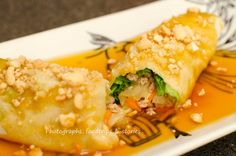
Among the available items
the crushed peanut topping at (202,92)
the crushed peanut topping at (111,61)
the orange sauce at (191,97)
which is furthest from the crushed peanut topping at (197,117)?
the crushed peanut topping at (111,61)

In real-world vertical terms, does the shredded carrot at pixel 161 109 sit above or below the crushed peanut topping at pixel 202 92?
below

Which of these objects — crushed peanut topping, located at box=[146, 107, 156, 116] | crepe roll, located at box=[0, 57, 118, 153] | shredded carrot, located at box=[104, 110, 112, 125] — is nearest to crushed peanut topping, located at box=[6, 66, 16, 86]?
crepe roll, located at box=[0, 57, 118, 153]

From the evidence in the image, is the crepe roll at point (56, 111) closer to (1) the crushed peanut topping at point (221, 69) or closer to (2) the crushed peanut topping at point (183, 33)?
(2) the crushed peanut topping at point (183, 33)

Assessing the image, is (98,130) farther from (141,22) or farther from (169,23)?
(141,22)

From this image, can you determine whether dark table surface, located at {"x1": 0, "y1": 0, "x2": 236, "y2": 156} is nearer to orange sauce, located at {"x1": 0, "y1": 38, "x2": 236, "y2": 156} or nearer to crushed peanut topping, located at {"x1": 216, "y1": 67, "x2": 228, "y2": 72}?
orange sauce, located at {"x1": 0, "y1": 38, "x2": 236, "y2": 156}

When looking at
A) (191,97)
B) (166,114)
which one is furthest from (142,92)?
(191,97)

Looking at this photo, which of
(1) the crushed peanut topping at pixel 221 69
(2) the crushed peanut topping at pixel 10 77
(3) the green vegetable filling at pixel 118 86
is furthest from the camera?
(1) the crushed peanut topping at pixel 221 69

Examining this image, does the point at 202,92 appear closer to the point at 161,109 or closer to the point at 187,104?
the point at 187,104

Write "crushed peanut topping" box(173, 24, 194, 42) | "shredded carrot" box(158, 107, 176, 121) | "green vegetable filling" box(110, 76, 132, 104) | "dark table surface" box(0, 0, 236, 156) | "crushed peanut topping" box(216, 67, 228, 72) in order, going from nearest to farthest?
1. "shredded carrot" box(158, 107, 176, 121)
2. "green vegetable filling" box(110, 76, 132, 104)
3. "crushed peanut topping" box(173, 24, 194, 42)
4. "crushed peanut topping" box(216, 67, 228, 72)
5. "dark table surface" box(0, 0, 236, 156)
